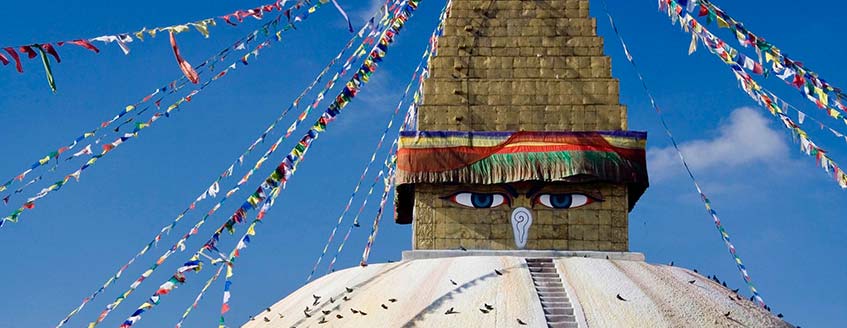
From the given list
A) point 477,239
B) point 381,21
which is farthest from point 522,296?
point 381,21

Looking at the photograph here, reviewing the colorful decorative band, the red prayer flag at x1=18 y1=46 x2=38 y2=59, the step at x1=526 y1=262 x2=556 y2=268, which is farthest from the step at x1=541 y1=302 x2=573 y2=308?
the red prayer flag at x1=18 y1=46 x2=38 y2=59

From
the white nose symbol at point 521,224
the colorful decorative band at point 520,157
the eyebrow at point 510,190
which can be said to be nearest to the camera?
the colorful decorative band at point 520,157

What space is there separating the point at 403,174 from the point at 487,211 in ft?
4.40

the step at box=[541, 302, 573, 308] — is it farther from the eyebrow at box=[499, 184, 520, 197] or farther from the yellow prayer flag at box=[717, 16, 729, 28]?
the yellow prayer flag at box=[717, 16, 729, 28]

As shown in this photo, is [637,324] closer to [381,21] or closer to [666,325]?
[666,325]

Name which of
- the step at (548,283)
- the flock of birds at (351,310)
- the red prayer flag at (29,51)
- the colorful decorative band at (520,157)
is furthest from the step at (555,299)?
the red prayer flag at (29,51)

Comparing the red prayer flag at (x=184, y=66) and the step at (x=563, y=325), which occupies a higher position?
the red prayer flag at (x=184, y=66)

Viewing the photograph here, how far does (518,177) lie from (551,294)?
2.67m

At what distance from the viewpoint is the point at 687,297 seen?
12703 mm

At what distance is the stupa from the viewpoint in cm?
1319

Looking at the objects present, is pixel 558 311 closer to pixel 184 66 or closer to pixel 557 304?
pixel 557 304

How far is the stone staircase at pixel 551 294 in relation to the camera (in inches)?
468

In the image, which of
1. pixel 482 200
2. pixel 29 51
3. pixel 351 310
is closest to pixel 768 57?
pixel 482 200

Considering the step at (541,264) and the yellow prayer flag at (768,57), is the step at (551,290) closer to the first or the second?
the step at (541,264)
